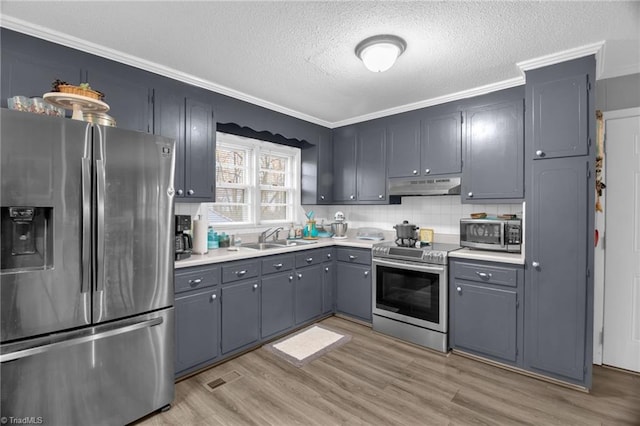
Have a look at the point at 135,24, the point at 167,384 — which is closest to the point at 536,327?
the point at 167,384

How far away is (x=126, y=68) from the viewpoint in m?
2.37

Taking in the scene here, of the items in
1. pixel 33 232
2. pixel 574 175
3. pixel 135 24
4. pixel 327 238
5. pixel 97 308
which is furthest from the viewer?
pixel 327 238

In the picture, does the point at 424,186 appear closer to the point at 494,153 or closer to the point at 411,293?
the point at 494,153

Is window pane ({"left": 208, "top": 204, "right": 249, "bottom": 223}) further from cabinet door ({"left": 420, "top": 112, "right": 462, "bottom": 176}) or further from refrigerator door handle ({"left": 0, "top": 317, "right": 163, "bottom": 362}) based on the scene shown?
cabinet door ({"left": 420, "top": 112, "right": 462, "bottom": 176})

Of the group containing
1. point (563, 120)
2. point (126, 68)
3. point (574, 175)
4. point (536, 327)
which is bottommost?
point (536, 327)

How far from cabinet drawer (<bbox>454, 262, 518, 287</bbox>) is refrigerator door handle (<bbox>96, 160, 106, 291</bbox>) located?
2772 millimetres

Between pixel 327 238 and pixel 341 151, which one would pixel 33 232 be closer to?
pixel 327 238

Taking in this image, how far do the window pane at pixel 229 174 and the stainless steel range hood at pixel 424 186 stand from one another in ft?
5.98

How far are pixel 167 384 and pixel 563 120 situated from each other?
3.48 meters

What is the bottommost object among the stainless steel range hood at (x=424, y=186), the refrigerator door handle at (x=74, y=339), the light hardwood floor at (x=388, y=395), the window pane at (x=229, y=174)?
the light hardwood floor at (x=388, y=395)

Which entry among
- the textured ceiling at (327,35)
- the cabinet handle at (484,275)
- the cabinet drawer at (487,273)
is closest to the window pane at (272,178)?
the textured ceiling at (327,35)

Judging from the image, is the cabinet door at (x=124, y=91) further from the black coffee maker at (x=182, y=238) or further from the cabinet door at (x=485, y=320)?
the cabinet door at (x=485, y=320)

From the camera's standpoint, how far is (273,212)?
409 centimetres

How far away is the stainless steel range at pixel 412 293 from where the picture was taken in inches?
114
